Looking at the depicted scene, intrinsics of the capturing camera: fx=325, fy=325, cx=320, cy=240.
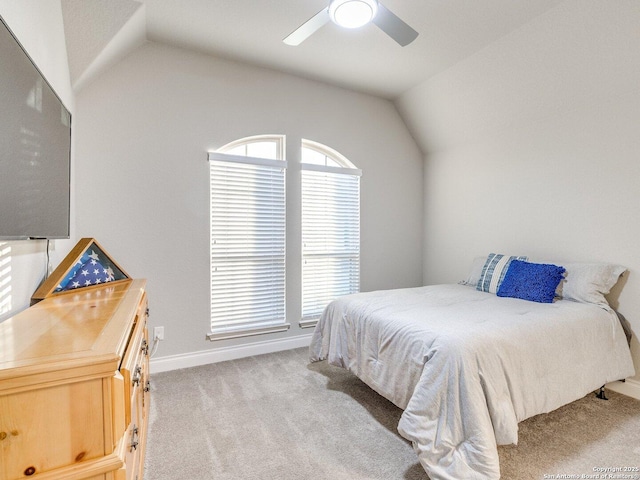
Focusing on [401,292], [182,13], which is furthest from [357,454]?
[182,13]

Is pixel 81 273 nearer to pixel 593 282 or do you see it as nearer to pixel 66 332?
pixel 66 332

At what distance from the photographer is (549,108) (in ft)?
9.54

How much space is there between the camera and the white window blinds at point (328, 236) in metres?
3.51

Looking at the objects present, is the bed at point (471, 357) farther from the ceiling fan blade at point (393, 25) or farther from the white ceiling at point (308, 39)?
the white ceiling at point (308, 39)

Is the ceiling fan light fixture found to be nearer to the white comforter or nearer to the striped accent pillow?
the white comforter

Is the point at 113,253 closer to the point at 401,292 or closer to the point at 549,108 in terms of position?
the point at 401,292

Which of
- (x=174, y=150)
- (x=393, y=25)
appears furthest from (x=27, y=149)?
(x=393, y=25)

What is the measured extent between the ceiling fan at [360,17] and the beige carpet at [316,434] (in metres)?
2.41

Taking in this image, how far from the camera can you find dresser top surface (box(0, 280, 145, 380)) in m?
0.75

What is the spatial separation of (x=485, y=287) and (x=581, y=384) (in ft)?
3.44

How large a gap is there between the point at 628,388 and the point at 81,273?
149 inches

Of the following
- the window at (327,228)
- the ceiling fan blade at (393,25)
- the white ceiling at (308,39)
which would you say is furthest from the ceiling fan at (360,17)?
the window at (327,228)

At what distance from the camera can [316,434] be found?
1.93 meters

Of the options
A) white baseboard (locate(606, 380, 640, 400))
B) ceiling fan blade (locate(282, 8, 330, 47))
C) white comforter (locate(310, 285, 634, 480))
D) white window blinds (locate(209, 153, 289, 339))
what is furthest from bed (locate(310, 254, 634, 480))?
ceiling fan blade (locate(282, 8, 330, 47))
